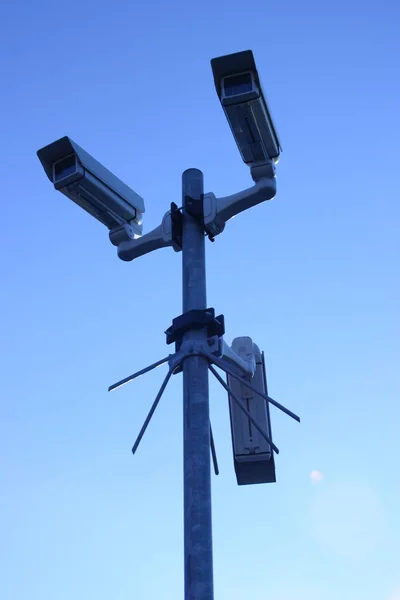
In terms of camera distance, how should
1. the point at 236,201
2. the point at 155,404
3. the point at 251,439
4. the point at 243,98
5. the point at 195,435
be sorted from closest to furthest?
the point at 195,435, the point at 155,404, the point at 243,98, the point at 236,201, the point at 251,439

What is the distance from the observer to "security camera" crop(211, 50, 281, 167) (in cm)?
1013

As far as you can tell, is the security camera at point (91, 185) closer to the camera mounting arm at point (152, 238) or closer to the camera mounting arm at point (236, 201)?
the camera mounting arm at point (152, 238)

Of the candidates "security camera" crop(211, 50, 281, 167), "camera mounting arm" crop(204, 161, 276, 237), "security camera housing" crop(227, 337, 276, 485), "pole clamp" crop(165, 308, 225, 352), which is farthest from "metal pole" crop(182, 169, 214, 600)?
"security camera housing" crop(227, 337, 276, 485)

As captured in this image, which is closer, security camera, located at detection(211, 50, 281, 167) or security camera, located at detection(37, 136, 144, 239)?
security camera, located at detection(211, 50, 281, 167)

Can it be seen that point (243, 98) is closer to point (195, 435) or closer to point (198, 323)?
point (198, 323)

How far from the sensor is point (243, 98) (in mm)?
10109

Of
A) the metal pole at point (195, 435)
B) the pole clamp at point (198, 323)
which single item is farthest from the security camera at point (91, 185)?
the pole clamp at point (198, 323)

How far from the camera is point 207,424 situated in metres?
9.28

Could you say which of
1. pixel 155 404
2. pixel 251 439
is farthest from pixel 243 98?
pixel 251 439

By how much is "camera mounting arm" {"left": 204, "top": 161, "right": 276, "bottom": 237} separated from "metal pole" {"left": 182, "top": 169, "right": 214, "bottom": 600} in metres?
0.17

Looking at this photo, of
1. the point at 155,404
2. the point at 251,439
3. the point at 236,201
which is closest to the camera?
the point at 155,404

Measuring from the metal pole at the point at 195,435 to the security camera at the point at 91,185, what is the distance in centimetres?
97

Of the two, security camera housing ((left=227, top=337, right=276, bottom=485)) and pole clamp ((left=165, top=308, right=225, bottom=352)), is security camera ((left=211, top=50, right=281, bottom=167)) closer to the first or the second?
pole clamp ((left=165, top=308, right=225, bottom=352))

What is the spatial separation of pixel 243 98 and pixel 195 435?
361 cm
